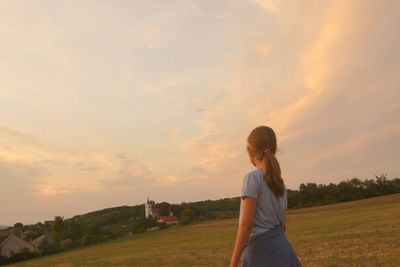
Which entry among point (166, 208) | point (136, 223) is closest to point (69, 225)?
point (136, 223)

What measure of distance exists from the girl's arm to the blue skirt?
172mm

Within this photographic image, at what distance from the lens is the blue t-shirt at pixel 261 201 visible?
12.7ft

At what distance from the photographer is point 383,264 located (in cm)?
1241

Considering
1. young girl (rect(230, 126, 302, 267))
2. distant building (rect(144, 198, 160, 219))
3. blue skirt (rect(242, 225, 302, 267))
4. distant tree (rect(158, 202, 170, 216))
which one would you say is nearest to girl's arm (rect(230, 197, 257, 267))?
young girl (rect(230, 126, 302, 267))

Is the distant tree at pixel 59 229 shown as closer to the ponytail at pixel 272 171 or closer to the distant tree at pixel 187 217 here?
the distant tree at pixel 187 217

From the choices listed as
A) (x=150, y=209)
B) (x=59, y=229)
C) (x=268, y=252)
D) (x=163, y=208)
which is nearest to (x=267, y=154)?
(x=268, y=252)

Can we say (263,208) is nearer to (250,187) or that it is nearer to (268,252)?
(250,187)

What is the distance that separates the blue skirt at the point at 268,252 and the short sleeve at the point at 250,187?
0.38 m

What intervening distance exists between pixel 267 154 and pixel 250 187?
0.32m

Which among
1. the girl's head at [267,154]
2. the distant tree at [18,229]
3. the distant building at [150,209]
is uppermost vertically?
the distant building at [150,209]

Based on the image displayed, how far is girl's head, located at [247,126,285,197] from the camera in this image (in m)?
3.89

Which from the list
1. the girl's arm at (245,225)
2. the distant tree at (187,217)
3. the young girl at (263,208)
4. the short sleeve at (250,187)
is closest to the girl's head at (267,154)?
the young girl at (263,208)

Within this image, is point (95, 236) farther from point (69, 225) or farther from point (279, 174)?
point (279, 174)

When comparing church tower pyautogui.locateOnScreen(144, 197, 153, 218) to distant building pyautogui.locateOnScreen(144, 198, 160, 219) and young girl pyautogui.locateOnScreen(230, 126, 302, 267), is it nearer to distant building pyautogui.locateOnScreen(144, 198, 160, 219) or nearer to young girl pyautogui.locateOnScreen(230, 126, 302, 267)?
distant building pyautogui.locateOnScreen(144, 198, 160, 219)
